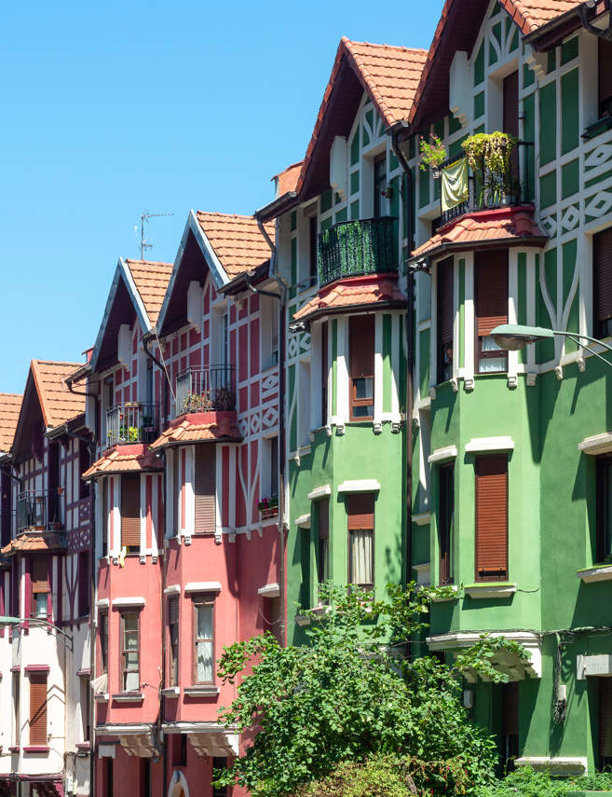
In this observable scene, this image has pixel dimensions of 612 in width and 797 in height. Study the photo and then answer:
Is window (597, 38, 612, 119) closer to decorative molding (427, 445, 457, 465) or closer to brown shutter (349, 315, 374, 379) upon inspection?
decorative molding (427, 445, 457, 465)

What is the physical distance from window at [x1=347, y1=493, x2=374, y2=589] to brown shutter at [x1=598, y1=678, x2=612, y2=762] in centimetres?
778

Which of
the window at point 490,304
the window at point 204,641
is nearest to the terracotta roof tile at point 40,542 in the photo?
the window at point 204,641

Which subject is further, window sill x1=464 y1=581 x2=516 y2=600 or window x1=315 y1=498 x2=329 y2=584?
window x1=315 y1=498 x2=329 y2=584

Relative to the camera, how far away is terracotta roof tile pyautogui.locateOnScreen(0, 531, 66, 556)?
6569 cm

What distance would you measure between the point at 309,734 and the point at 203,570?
693 inches

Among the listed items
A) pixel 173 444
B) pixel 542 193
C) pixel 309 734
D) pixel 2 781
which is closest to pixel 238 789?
pixel 173 444

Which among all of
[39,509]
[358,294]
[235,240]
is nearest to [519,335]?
[358,294]

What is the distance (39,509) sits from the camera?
223 ft

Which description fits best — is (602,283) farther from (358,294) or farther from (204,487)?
(204,487)

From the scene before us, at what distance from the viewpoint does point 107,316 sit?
57.5 m

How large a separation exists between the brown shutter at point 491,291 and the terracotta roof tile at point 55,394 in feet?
118

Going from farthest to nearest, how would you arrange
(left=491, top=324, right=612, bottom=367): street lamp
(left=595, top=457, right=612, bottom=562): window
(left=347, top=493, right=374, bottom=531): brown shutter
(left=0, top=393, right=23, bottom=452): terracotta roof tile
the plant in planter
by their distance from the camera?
(left=0, top=393, right=23, bottom=452): terracotta roof tile, (left=347, top=493, right=374, bottom=531): brown shutter, the plant in planter, (left=595, top=457, right=612, bottom=562): window, (left=491, top=324, right=612, bottom=367): street lamp

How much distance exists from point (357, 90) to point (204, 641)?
599 inches

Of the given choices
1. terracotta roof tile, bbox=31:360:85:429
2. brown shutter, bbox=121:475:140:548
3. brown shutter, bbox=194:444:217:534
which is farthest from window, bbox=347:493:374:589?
terracotta roof tile, bbox=31:360:85:429
